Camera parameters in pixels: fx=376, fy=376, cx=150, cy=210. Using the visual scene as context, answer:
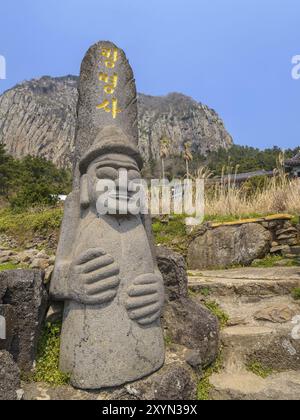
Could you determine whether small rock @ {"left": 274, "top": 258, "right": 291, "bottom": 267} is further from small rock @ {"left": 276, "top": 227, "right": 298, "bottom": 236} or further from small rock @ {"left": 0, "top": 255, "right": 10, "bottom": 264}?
small rock @ {"left": 0, "top": 255, "right": 10, "bottom": 264}

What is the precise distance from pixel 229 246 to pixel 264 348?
117 inches

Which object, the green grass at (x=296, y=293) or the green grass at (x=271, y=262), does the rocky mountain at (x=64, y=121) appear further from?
the green grass at (x=296, y=293)

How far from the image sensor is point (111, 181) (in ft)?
7.82

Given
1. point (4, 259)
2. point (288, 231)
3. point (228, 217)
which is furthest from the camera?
Result: point (228, 217)

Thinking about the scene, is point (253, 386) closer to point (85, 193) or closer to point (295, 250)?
point (85, 193)

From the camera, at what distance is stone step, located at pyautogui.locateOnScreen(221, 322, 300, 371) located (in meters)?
2.88

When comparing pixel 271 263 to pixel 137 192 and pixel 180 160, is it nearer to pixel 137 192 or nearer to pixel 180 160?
pixel 137 192

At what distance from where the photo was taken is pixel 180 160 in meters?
39.0

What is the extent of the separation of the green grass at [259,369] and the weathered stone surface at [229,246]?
277 cm

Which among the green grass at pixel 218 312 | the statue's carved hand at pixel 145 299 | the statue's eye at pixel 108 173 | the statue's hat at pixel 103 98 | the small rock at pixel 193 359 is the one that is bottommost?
the small rock at pixel 193 359

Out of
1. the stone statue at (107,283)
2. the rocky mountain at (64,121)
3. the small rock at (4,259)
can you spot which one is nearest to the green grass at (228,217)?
the small rock at (4,259)

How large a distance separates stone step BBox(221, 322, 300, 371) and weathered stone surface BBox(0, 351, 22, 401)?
5.34ft

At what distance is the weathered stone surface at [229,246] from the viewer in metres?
5.63

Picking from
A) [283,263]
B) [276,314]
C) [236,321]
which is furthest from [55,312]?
[283,263]
